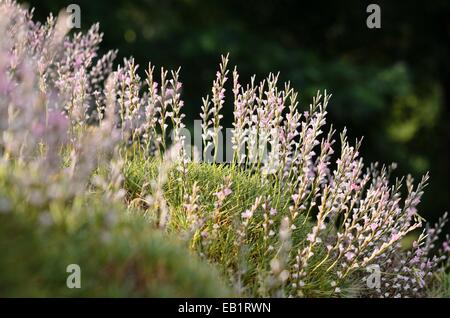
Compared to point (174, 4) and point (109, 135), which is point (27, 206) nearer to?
point (109, 135)

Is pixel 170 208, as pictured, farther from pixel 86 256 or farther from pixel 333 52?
Result: pixel 333 52

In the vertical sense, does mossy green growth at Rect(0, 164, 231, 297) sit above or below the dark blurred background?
below

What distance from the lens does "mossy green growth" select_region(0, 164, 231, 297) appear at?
2820 mm

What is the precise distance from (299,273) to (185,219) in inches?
Result: 32.3

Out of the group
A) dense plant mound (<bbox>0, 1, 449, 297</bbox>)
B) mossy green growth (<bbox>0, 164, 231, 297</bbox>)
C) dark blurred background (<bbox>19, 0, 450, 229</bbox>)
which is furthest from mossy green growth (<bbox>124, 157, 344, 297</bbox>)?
dark blurred background (<bbox>19, 0, 450, 229</bbox>)

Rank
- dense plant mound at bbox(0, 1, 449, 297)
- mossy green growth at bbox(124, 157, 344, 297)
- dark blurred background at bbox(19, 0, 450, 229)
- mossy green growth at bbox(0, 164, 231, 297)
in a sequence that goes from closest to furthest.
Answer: mossy green growth at bbox(0, 164, 231, 297) → dense plant mound at bbox(0, 1, 449, 297) → mossy green growth at bbox(124, 157, 344, 297) → dark blurred background at bbox(19, 0, 450, 229)

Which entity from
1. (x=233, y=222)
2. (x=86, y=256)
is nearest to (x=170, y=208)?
(x=233, y=222)

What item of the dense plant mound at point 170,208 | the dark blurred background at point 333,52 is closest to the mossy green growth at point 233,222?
the dense plant mound at point 170,208

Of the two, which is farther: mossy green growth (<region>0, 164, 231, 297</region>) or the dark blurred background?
the dark blurred background

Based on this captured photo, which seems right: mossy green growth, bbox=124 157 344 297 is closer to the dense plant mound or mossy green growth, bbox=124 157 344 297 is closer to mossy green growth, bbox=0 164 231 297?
the dense plant mound

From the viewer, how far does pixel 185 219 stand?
426 centimetres

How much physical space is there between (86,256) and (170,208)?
1365 millimetres

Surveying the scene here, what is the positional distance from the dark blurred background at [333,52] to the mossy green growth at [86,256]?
8568 millimetres
